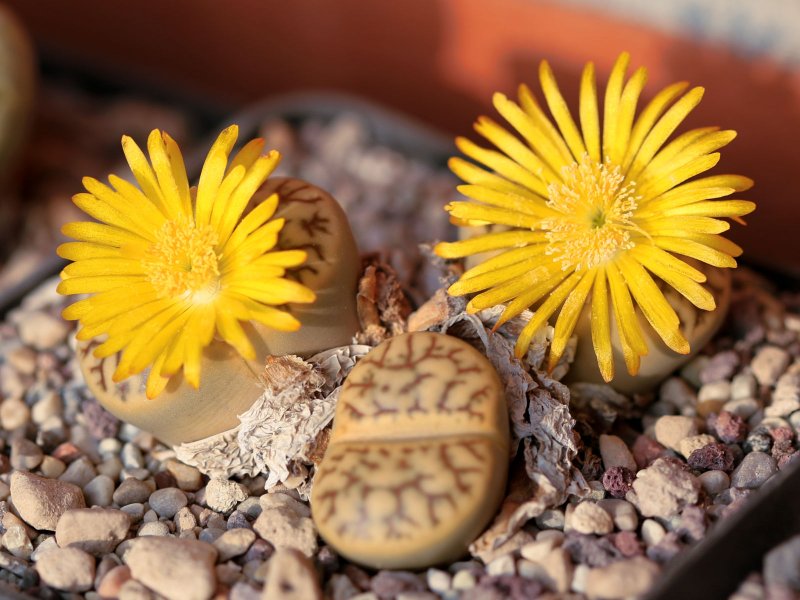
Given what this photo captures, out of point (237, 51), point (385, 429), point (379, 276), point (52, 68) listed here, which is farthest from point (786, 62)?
point (52, 68)

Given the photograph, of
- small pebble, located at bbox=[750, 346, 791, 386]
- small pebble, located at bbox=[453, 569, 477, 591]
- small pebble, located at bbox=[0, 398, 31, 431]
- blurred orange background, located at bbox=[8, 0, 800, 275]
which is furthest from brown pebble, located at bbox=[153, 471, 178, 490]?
blurred orange background, located at bbox=[8, 0, 800, 275]

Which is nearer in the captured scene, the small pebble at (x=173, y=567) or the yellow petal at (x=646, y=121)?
the small pebble at (x=173, y=567)

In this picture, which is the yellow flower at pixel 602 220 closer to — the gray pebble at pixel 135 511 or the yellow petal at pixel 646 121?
the yellow petal at pixel 646 121

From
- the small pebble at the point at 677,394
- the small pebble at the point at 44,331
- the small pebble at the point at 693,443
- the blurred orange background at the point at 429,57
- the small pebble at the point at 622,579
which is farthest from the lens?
the blurred orange background at the point at 429,57

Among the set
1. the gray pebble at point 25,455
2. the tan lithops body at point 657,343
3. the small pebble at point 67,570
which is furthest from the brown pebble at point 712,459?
the gray pebble at point 25,455

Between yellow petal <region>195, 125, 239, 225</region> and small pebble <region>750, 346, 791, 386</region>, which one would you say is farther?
small pebble <region>750, 346, 791, 386</region>

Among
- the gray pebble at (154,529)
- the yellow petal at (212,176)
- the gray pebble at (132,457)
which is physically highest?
the yellow petal at (212,176)

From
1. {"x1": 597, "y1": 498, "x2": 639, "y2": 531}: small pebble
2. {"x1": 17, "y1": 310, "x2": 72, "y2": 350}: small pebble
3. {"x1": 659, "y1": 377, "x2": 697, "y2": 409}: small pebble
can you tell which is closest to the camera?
{"x1": 597, "y1": 498, "x2": 639, "y2": 531}: small pebble

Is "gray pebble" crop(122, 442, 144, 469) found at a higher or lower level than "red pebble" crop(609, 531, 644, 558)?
higher

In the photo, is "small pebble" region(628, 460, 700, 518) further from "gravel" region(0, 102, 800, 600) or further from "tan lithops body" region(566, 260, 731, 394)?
"tan lithops body" region(566, 260, 731, 394)
